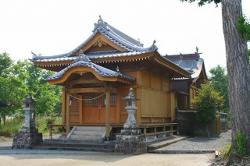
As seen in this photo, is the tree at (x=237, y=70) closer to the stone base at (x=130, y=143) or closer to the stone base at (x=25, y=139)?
the stone base at (x=130, y=143)

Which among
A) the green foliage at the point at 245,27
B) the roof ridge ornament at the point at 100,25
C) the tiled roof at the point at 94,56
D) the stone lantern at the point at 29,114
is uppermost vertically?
the roof ridge ornament at the point at 100,25

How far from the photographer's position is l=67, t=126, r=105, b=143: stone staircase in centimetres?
1768

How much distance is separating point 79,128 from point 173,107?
7.62 m

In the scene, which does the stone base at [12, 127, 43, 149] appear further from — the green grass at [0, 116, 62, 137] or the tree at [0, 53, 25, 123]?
the tree at [0, 53, 25, 123]

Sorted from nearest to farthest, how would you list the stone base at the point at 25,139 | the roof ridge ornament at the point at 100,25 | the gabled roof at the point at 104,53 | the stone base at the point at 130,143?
the stone base at the point at 130,143
the stone base at the point at 25,139
the gabled roof at the point at 104,53
the roof ridge ornament at the point at 100,25

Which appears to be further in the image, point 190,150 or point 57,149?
point 57,149

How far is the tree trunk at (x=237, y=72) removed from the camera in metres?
10.2

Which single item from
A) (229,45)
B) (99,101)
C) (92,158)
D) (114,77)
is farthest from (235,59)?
(99,101)

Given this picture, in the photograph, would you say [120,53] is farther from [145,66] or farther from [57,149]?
[57,149]

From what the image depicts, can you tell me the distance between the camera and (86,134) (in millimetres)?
18500

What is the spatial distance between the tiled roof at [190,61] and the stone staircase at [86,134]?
1422cm

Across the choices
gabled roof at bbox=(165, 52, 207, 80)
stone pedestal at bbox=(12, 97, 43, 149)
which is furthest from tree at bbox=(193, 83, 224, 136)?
stone pedestal at bbox=(12, 97, 43, 149)

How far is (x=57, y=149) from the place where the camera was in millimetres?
16422

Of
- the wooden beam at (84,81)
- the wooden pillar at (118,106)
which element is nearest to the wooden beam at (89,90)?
the wooden beam at (84,81)
